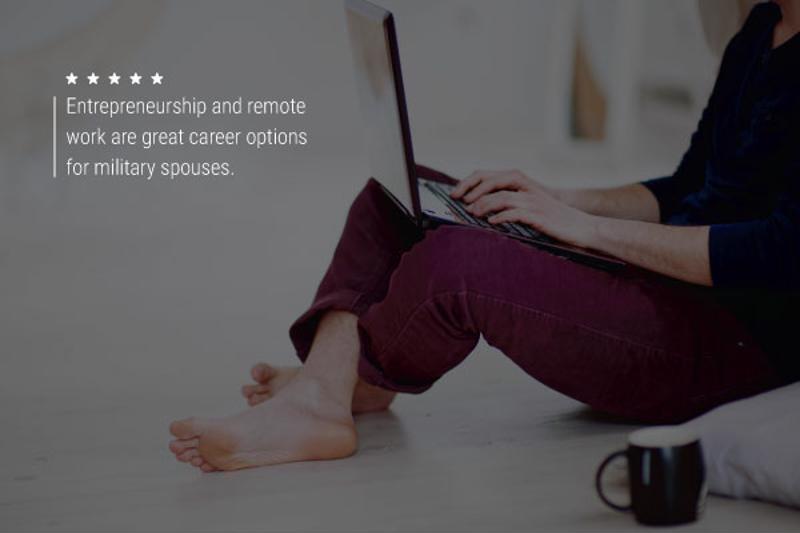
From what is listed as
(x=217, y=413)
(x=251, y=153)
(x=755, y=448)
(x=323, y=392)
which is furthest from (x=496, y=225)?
(x=251, y=153)

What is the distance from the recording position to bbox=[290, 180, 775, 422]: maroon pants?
140 cm

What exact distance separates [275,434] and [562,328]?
16.3 inches

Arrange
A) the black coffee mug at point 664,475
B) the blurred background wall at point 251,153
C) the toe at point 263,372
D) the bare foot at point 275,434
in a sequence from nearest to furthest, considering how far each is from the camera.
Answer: the black coffee mug at point 664,475
the bare foot at point 275,434
the toe at point 263,372
the blurred background wall at point 251,153

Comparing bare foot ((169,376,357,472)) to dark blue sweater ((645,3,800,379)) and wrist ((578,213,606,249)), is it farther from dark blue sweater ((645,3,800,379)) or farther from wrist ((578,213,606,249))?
dark blue sweater ((645,3,800,379))

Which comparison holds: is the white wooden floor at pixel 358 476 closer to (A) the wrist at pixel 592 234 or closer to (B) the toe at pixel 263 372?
(B) the toe at pixel 263 372

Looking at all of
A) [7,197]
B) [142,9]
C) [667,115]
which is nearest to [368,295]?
[7,197]

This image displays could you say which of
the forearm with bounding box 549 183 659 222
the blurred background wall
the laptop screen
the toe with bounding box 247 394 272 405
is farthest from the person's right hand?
the blurred background wall

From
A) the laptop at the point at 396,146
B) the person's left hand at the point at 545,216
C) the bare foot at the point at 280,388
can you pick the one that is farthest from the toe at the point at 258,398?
the person's left hand at the point at 545,216

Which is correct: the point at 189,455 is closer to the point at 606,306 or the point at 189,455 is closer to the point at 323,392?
the point at 323,392

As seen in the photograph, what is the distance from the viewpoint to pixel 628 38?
15.7 feet

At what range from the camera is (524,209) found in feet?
4.74

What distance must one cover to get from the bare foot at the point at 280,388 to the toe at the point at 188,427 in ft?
0.87

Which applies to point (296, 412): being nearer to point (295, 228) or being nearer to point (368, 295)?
point (368, 295)

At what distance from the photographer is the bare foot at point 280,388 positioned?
1.73 m
